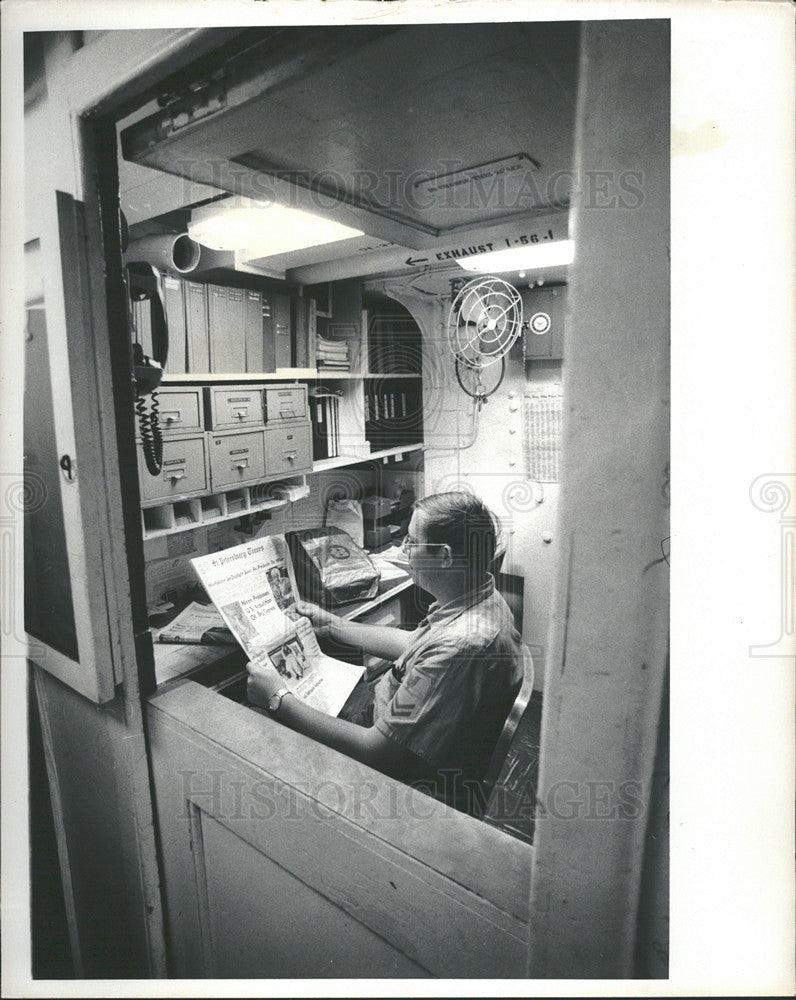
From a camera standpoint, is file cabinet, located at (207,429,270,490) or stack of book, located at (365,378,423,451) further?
stack of book, located at (365,378,423,451)

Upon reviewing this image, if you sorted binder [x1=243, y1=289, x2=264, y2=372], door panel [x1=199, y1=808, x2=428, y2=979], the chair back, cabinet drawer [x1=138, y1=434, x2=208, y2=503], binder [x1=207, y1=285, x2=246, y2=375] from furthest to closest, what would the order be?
binder [x1=243, y1=289, x2=264, y2=372]
binder [x1=207, y1=285, x2=246, y2=375]
cabinet drawer [x1=138, y1=434, x2=208, y2=503]
the chair back
door panel [x1=199, y1=808, x2=428, y2=979]

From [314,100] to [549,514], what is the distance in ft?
8.05

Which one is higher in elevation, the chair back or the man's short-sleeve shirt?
A: the man's short-sleeve shirt

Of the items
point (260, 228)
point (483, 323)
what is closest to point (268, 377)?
point (260, 228)

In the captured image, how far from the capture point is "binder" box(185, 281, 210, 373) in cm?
212

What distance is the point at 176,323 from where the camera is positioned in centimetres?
209

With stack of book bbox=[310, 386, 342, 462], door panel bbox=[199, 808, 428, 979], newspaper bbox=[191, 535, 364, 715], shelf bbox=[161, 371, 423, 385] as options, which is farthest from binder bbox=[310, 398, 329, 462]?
door panel bbox=[199, 808, 428, 979]

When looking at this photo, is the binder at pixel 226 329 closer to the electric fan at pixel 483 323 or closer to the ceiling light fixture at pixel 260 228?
A: the ceiling light fixture at pixel 260 228

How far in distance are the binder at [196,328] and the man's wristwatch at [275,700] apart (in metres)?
1.42

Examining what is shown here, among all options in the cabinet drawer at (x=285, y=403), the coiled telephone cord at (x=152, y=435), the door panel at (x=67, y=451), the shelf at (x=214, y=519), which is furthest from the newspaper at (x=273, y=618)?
the cabinet drawer at (x=285, y=403)

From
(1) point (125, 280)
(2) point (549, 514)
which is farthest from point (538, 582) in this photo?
(1) point (125, 280)

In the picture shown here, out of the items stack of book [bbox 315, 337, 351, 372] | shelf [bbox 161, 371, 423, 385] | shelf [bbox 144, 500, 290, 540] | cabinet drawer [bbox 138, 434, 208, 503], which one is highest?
stack of book [bbox 315, 337, 351, 372]

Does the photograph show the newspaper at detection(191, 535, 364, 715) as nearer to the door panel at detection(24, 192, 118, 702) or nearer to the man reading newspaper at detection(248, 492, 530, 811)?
the man reading newspaper at detection(248, 492, 530, 811)

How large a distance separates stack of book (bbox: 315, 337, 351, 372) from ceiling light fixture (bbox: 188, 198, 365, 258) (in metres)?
0.80
